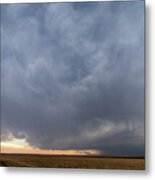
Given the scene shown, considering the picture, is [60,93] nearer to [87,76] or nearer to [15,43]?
[87,76]

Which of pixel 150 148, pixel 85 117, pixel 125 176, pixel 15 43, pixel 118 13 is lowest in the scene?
pixel 125 176

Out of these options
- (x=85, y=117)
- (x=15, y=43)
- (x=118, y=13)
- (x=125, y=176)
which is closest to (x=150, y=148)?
(x=125, y=176)

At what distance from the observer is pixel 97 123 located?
1736 millimetres

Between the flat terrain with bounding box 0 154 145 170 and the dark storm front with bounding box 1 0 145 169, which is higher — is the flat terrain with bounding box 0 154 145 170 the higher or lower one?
the lower one

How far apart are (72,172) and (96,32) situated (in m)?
0.59

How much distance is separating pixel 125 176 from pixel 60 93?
43cm

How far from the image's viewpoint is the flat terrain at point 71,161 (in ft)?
5.63

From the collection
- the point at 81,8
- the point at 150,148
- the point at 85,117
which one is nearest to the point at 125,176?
the point at 150,148

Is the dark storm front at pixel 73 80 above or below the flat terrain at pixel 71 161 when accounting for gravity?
above

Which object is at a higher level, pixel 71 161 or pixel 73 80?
pixel 73 80

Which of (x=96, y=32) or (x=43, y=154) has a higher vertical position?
(x=96, y=32)

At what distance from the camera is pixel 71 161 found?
5.73 ft

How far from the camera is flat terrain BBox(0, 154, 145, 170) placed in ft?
5.63

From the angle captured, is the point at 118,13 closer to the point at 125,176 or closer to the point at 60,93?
the point at 60,93
